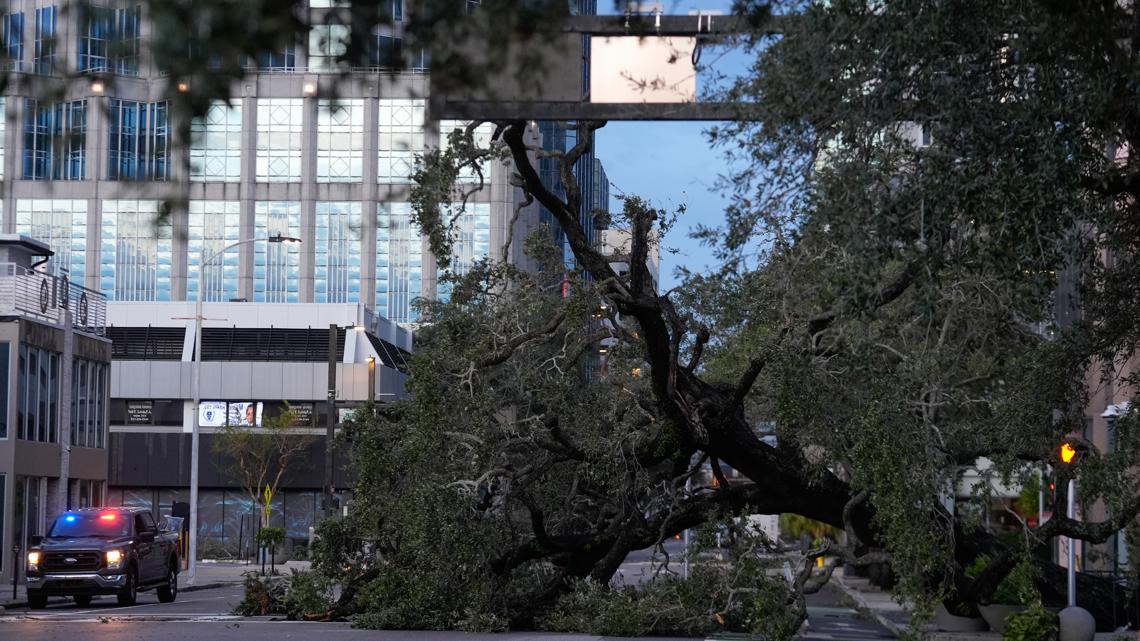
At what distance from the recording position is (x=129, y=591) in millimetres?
31219

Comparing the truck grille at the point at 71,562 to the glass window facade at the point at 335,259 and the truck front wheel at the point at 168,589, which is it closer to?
the truck front wheel at the point at 168,589

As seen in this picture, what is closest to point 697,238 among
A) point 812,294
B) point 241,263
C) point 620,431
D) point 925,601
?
point 812,294

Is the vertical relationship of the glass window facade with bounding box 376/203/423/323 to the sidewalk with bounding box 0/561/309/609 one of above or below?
above

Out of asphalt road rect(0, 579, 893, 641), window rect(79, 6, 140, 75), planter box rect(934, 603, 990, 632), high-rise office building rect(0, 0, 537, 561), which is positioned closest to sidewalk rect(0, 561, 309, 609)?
asphalt road rect(0, 579, 893, 641)

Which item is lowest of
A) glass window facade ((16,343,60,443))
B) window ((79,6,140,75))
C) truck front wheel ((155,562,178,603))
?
truck front wheel ((155,562,178,603))

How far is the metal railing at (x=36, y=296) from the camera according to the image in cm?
4006

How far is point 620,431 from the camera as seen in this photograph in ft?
74.3

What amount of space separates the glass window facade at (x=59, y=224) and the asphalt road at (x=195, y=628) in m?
56.2

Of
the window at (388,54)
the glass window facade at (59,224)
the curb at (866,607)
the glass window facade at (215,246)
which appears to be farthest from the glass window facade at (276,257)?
the window at (388,54)

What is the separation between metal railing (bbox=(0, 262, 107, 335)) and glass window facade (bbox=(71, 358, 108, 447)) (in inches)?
51.8

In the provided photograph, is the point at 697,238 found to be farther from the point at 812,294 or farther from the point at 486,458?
the point at 486,458

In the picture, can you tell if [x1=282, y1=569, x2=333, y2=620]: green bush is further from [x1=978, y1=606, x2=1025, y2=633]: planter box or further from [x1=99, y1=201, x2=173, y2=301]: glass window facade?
[x1=99, y1=201, x2=173, y2=301]: glass window facade

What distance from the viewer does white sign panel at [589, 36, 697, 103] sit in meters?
11.5

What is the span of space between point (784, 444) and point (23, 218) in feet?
233
